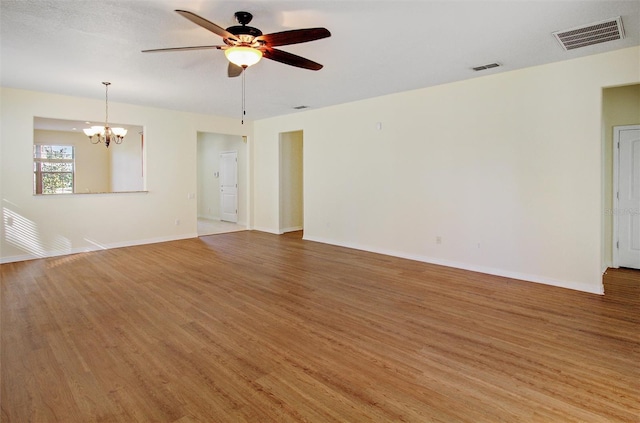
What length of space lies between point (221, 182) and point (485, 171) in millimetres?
7335

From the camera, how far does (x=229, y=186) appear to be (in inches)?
378

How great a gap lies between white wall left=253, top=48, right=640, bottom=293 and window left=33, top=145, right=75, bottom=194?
27.2 ft

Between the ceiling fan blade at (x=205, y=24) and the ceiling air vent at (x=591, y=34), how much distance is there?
9.95 ft

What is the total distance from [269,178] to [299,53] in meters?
4.66

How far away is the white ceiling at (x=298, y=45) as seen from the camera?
110 inches

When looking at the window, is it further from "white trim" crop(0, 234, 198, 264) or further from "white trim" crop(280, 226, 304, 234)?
"white trim" crop(280, 226, 304, 234)

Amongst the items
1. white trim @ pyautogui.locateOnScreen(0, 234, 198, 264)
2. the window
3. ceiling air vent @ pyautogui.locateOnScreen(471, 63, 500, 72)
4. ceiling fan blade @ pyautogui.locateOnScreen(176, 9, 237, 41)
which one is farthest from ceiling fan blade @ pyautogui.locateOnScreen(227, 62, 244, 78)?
the window

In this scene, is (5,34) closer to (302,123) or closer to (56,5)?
(56,5)

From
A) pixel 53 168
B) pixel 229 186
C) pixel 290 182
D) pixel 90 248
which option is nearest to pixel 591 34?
pixel 290 182

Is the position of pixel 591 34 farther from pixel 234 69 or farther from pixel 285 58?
pixel 234 69

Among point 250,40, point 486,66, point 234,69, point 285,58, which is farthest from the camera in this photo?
point 486,66

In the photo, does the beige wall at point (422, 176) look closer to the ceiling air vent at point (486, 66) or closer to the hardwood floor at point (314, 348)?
the ceiling air vent at point (486, 66)

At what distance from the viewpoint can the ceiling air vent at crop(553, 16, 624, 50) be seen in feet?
10.2

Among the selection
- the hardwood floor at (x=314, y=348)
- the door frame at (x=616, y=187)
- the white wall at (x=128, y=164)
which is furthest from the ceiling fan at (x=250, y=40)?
the white wall at (x=128, y=164)
